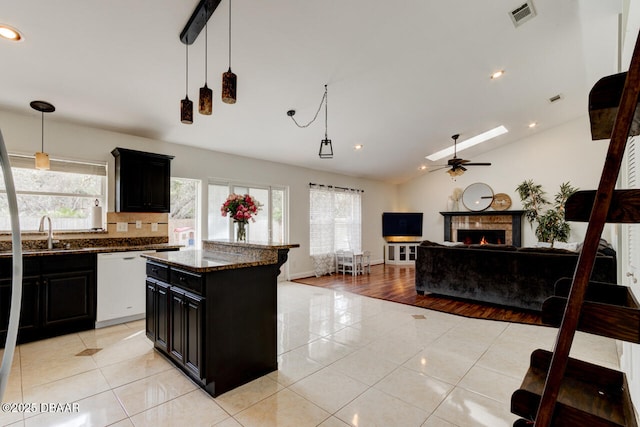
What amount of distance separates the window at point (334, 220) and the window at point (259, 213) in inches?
32.0

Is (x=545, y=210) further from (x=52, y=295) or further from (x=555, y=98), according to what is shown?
(x=52, y=295)

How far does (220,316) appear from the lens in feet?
7.29

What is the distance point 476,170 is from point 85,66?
27.4 feet

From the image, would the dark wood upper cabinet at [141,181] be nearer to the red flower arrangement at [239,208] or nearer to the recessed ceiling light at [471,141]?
the red flower arrangement at [239,208]

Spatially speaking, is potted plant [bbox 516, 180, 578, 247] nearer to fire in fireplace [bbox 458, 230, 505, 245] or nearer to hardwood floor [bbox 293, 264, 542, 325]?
fire in fireplace [bbox 458, 230, 505, 245]

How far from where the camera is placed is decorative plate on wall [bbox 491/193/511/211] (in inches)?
297

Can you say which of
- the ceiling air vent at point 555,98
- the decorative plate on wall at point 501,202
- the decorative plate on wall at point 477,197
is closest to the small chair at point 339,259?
the decorative plate on wall at point 477,197

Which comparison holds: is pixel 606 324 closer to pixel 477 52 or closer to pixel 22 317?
pixel 477 52

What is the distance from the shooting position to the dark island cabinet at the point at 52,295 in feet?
10.1

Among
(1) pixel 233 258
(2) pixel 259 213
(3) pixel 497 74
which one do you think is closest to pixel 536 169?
(3) pixel 497 74

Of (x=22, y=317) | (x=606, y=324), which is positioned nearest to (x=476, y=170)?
(x=606, y=324)

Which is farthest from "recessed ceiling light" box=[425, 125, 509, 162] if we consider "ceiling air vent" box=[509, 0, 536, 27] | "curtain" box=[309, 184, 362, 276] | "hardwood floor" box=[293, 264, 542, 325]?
"ceiling air vent" box=[509, 0, 536, 27]

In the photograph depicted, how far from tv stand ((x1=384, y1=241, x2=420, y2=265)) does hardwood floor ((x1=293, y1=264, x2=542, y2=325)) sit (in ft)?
1.94

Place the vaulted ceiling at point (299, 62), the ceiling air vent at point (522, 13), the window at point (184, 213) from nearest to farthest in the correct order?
1. the vaulted ceiling at point (299, 62)
2. the ceiling air vent at point (522, 13)
3. the window at point (184, 213)
